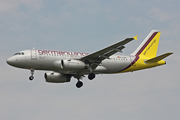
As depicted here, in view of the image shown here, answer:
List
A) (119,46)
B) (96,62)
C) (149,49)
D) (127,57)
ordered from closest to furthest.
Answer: (119,46) → (96,62) → (127,57) → (149,49)

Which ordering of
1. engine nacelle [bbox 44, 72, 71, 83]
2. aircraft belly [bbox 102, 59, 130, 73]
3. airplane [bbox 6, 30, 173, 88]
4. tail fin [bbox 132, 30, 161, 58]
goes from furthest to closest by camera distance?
tail fin [bbox 132, 30, 161, 58] < engine nacelle [bbox 44, 72, 71, 83] < aircraft belly [bbox 102, 59, 130, 73] < airplane [bbox 6, 30, 173, 88]

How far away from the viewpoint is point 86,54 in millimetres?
41531

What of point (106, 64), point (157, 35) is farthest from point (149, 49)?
point (106, 64)

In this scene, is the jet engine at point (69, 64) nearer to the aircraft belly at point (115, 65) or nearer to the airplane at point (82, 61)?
the airplane at point (82, 61)

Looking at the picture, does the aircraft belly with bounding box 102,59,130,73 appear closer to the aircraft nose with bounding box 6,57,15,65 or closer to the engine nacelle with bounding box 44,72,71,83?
the engine nacelle with bounding box 44,72,71,83

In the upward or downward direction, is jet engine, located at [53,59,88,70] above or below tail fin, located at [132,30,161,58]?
below

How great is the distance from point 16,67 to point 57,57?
495 centimetres

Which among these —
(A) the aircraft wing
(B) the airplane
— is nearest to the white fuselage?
(B) the airplane

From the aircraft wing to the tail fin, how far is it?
25.7ft

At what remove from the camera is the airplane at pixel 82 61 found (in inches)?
1518

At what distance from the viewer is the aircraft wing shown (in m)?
37.0

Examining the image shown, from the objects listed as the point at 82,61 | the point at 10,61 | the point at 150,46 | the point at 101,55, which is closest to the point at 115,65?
the point at 101,55

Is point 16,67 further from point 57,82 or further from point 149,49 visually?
point 149,49

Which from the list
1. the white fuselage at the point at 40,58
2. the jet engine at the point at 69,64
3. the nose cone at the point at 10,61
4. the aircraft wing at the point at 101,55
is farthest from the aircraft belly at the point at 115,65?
the nose cone at the point at 10,61
